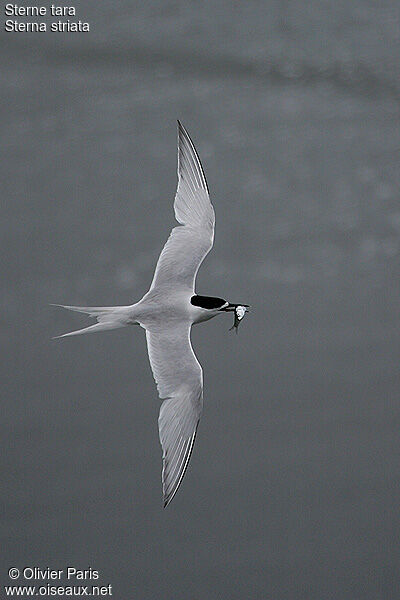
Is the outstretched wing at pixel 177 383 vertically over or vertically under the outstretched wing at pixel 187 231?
under

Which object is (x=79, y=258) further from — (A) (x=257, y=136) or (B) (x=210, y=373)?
(A) (x=257, y=136)

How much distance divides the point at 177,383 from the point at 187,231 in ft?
0.91

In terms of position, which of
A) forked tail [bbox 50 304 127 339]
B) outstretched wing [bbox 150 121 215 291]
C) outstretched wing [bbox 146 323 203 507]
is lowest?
outstretched wing [bbox 146 323 203 507]

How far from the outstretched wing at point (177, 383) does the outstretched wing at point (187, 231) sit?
93 millimetres

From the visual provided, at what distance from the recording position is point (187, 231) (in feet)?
6.20

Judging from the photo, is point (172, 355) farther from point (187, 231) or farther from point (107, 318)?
point (187, 231)

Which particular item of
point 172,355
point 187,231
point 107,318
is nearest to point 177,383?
point 172,355

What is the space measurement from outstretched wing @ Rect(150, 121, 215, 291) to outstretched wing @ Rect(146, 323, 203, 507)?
9 cm

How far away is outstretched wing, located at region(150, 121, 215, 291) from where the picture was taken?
1818 mm

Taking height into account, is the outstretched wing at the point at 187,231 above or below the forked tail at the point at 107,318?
above

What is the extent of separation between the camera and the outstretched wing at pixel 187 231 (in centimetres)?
182

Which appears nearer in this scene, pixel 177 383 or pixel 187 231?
pixel 177 383

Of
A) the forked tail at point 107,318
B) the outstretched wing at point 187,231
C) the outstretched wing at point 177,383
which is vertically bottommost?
the outstretched wing at point 177,383

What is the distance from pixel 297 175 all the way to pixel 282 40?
52 centimetres
